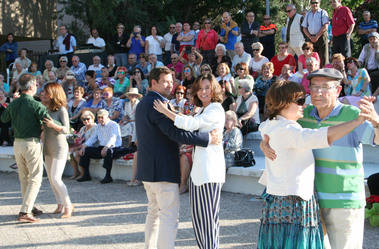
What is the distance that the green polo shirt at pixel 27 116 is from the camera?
607cm

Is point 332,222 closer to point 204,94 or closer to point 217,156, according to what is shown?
point 217,156

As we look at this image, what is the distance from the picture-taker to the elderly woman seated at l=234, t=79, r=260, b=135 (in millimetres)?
8812

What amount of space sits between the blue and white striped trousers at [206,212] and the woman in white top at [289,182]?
0.80m

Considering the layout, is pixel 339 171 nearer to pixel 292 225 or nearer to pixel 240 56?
pixel 292 225

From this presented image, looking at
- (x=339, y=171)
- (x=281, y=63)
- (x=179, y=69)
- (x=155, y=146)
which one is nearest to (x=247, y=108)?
(x=281, y=63)

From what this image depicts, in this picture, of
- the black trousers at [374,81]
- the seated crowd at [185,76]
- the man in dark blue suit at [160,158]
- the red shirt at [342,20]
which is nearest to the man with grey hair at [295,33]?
the seated crowd at [185,76]

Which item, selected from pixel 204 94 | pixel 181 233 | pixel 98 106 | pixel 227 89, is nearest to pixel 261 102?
pixel 227 89

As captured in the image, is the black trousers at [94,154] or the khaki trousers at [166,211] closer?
the khaki trousers at [166,211]

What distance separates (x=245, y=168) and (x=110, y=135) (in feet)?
9.98

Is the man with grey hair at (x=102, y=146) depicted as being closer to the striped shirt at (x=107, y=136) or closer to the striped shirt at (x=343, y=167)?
the striped shirt at (x=107, y=136)

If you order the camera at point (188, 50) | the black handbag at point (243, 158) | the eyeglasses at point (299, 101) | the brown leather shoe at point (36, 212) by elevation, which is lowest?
the brown leather shoe at point (36, 212)

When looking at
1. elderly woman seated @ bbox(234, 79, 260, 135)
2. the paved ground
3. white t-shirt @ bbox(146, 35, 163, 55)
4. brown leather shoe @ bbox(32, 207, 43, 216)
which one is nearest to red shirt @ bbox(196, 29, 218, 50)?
white t-shirt @ bbox(146, 35, 163, 55)

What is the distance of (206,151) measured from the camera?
3998 millimetres

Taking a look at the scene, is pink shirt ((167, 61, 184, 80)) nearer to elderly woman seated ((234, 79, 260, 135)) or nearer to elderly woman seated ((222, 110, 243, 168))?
elderly woman seated ((234, 79, 260, 135))
